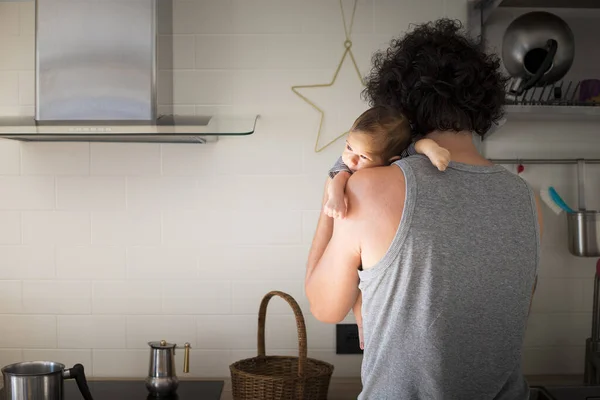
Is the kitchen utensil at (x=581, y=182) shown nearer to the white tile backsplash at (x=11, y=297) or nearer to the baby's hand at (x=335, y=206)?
the baby's hand at (x=335, y=206)

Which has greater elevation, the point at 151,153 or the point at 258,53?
the point at 258,53

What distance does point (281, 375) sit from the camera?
2412 millimetres

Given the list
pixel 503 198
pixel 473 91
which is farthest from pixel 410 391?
pixel 473 91

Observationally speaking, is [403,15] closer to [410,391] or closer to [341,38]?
[341,38]

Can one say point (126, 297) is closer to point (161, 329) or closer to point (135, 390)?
point (161, 329)

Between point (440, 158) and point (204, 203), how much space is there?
1.43m

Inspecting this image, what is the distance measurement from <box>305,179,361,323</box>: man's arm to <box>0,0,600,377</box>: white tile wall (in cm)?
112

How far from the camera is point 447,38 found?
1448 mm

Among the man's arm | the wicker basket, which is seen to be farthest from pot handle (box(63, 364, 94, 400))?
the man's arm

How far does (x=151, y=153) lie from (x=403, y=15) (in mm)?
994

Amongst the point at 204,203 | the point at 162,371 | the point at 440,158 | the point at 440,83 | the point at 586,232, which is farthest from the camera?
the point at 204,203

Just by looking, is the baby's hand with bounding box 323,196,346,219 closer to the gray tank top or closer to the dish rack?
the gray tank top

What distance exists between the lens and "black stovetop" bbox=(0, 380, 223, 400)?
7.84ft

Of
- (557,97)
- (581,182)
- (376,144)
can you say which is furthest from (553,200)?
(376,144)
